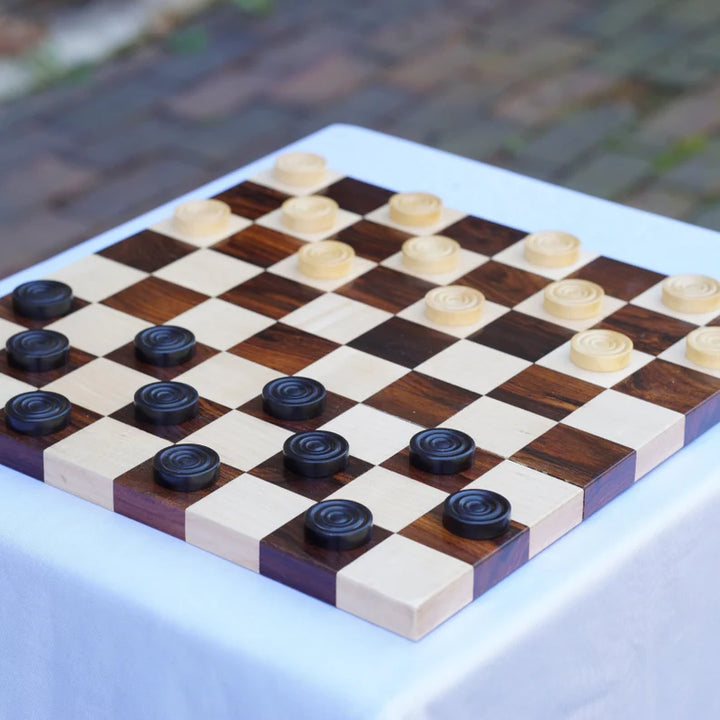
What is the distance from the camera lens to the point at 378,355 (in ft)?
5.33

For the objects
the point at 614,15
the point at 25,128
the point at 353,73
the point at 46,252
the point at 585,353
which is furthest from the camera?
the point at 614,15

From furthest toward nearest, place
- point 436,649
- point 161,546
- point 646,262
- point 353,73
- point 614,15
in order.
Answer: point 614,15
point 353,73
point 646,262
point 161,546
point 436,649

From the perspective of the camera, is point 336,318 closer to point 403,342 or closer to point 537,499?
point 403,342

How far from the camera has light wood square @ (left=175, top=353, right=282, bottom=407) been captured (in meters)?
1.54

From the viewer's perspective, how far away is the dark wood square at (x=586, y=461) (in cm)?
141

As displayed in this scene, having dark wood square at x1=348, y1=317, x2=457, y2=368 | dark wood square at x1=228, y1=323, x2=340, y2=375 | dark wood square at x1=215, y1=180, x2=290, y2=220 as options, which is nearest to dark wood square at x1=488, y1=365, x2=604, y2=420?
dark wood square at x1=348, y1=317, x2=457, y2=368

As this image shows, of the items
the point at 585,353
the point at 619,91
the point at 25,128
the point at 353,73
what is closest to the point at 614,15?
the point at 619,91

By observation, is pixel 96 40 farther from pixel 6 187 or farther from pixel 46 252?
pixel 46 252

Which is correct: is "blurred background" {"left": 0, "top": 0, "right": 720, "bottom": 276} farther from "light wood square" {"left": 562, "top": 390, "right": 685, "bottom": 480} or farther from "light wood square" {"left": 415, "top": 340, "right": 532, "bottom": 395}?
"light wood square" {"left": 562, "top": 390, "right": 685, "bottom": 480}

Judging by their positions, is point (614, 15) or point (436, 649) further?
point (614, 15)

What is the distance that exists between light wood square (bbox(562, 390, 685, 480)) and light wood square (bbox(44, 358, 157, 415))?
451 mm

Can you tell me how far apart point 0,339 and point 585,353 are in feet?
2.11

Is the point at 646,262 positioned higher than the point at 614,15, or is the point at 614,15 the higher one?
the point at 646,262

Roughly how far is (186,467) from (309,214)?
599mm
